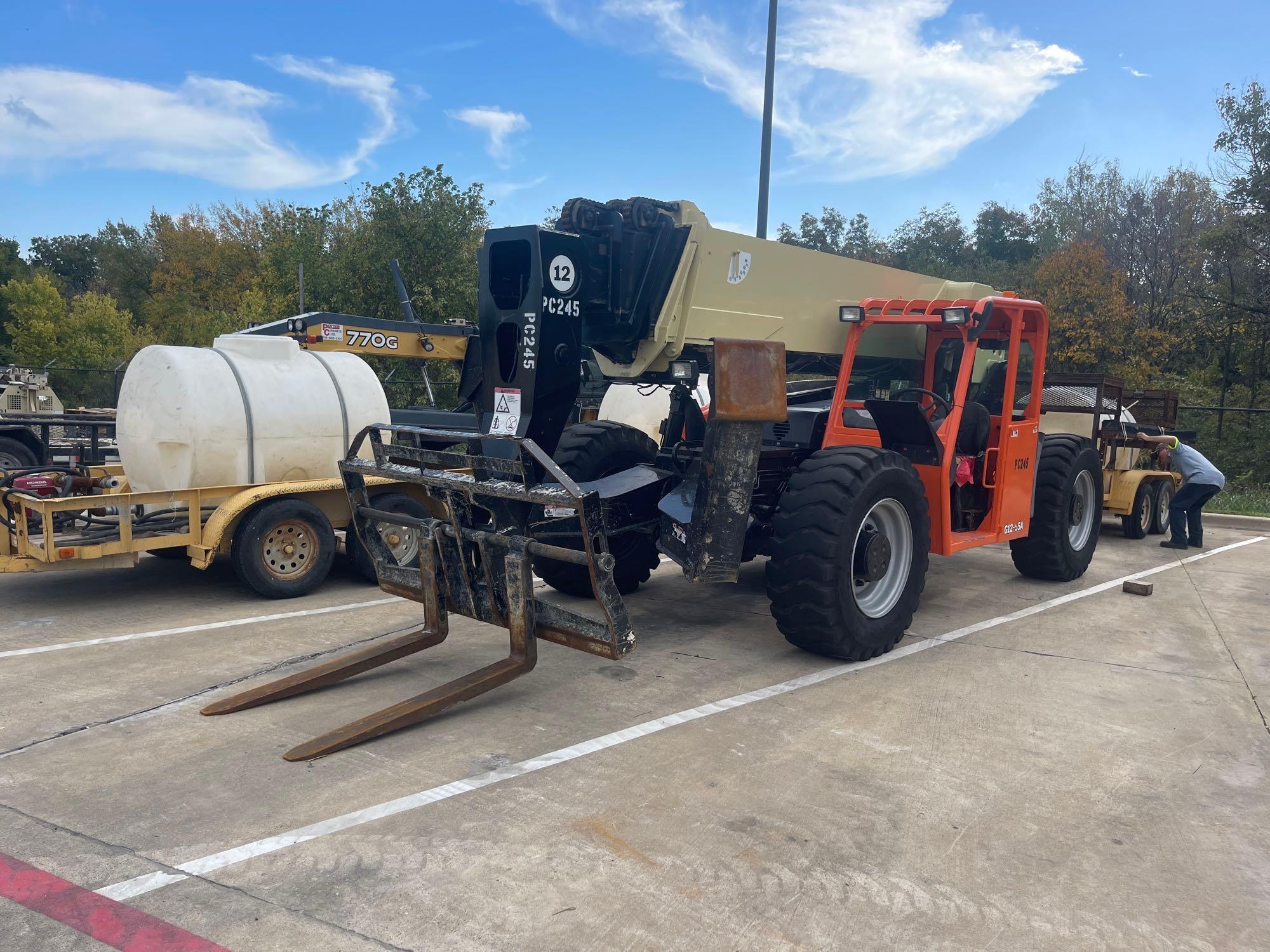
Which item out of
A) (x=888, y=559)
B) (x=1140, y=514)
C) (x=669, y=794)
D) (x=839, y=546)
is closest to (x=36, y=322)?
(x=1140, y=514)

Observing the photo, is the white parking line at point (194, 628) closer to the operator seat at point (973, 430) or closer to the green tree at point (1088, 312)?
the operator seat at point (973, 430)

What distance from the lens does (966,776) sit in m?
4.38

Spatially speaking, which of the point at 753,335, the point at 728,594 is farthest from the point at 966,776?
the point at 728,594

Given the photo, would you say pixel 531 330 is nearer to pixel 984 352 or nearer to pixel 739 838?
pixel 739 838

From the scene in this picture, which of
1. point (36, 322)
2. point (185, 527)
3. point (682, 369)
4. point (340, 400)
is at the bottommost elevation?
point (185, 527)

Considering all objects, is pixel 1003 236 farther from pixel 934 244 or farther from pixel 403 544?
pixel 403 544

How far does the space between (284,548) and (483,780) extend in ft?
13.8

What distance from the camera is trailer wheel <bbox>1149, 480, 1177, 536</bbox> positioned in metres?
12.6

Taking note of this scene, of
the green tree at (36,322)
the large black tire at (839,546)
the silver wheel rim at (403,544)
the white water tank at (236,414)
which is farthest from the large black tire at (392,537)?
the green tree at (36,322)

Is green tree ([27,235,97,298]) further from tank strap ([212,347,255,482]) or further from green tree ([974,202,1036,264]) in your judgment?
tank strap ([212,347,255,482])

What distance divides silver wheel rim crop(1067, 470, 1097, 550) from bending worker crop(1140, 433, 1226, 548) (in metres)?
3.47

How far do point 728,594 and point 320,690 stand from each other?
3720 mm

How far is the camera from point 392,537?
8438mm

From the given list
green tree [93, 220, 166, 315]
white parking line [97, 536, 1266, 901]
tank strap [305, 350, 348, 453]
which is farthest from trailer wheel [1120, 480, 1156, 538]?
green tree [93, 220, 166, 315]
